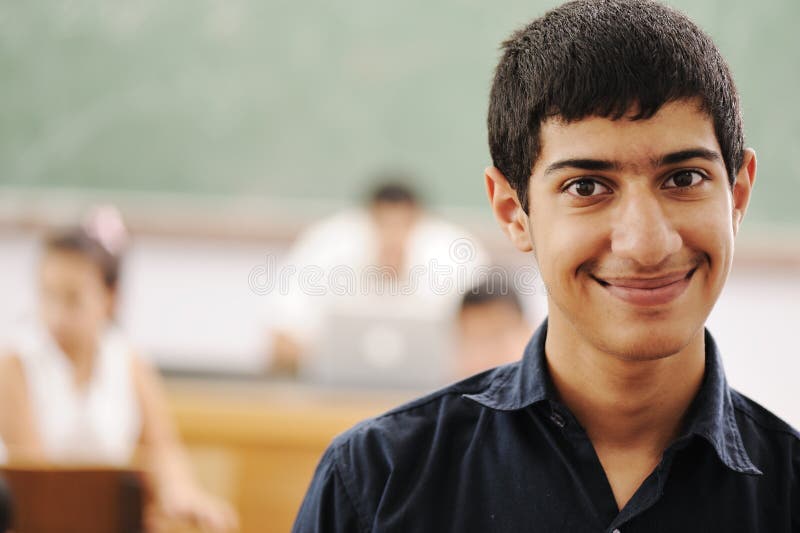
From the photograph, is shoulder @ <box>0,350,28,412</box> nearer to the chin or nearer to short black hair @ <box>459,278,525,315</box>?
short black hair @ <box>459,278,525,315</box>

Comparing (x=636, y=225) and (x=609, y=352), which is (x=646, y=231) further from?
(x=609, y=352)

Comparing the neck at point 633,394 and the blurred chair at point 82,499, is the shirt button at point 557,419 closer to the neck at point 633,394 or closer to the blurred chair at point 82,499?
the neck at point 633,394

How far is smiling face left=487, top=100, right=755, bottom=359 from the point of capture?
3.11ft

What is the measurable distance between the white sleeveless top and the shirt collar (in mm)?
1794

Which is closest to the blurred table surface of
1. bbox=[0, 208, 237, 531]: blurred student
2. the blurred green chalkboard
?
bbox=[0, 208, 237, 531]: blurred student

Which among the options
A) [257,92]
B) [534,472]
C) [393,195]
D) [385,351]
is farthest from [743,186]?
[257,92]

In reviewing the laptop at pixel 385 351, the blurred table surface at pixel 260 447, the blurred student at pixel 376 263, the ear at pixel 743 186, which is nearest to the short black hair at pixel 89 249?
the blurred table surface at pixel 260 447

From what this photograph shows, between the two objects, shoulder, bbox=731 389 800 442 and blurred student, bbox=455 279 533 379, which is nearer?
shoulder, bbox=731 389 800 442

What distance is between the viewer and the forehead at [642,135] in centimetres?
95

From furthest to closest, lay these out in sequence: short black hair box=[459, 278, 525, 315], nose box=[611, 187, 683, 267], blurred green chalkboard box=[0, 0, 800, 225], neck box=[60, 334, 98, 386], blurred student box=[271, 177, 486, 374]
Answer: blurred green chalkboard box=[0, 0, 800, 225] < blurred student box=[271, 177, 486, 374] < short black hair box=[459, 278, 525, 315] < neck box=[60, 334, 98, 386] < nose box=[611, 187, 683, 267]

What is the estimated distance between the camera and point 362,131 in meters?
4.35

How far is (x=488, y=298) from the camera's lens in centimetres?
288

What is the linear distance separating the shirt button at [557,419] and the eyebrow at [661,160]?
0.26m

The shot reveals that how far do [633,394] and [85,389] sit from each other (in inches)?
82.3
